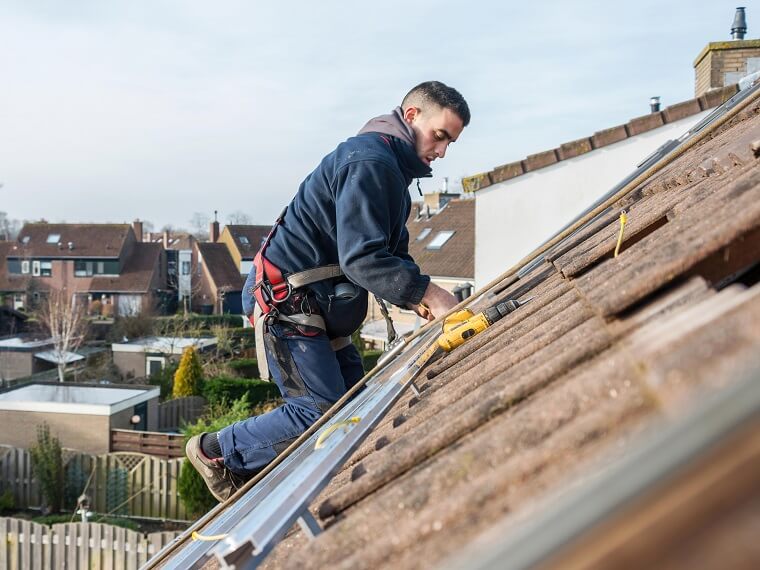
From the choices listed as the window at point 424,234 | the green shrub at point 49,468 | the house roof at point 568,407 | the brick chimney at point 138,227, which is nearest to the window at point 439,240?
the window at point 424,234

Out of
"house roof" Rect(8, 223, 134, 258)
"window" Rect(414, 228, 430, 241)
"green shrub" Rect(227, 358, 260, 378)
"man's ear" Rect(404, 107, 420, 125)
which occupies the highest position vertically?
"house roof" Rect(8, 223, 134, 258)

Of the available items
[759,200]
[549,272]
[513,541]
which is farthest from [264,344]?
[513,541]

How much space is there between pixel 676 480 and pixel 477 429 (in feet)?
2.70

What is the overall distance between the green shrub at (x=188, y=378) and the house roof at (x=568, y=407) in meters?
21.1

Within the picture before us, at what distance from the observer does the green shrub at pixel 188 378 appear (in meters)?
22.1

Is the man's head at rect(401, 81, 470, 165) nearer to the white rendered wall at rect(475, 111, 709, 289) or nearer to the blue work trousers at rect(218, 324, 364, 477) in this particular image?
the blue work trousers at rect(218, 324, 364, 477)

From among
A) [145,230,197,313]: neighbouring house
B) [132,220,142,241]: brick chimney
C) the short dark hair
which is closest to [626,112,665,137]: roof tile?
the short dark hair

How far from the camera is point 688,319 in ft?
3.64

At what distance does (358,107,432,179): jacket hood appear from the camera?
3311 mm

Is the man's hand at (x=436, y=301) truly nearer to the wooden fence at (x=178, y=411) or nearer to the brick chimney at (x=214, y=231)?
the wooden fence at (x=178, y=411)

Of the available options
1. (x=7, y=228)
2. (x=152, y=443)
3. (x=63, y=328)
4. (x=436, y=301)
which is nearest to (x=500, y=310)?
(x=436, y=301)

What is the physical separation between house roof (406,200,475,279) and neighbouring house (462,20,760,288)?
31.1ft

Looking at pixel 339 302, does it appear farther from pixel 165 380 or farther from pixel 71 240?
pixel 71 240

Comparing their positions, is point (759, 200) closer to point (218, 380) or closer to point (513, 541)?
point (513, 541)
